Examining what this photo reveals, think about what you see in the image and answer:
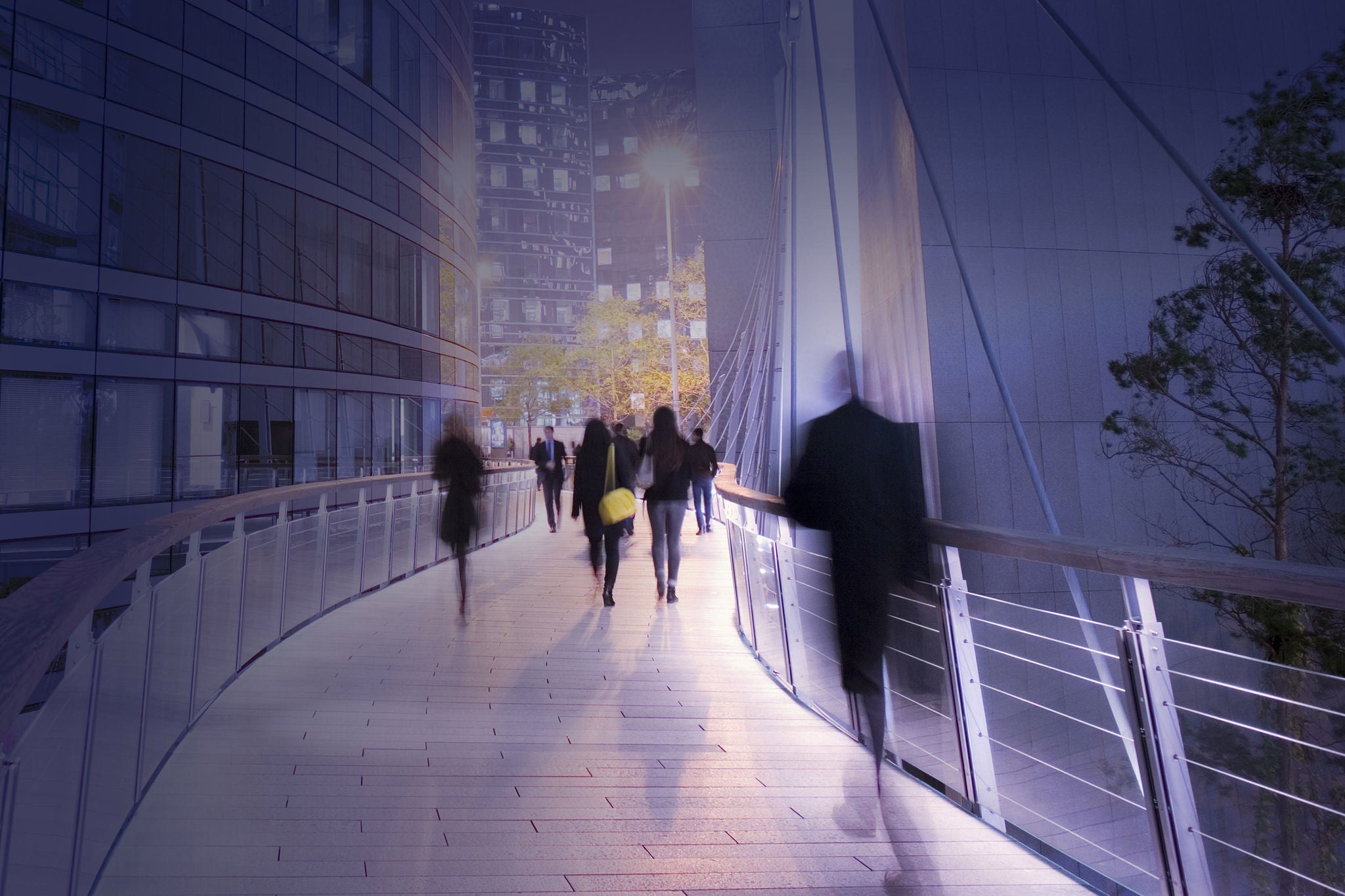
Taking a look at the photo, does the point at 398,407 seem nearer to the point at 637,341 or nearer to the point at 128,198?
the point at 128,198

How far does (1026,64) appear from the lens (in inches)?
458

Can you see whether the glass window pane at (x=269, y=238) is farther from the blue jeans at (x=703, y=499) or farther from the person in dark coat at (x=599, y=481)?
the person in dark coat at (x=599, y=481)

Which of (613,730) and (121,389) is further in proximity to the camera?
(121,389)

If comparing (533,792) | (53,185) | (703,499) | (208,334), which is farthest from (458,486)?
(208,334)

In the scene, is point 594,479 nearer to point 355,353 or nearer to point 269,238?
point 269,238

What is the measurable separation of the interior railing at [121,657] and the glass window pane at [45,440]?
12000 millimetres

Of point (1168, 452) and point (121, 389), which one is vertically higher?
point (121, 389)

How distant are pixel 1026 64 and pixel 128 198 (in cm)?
1558

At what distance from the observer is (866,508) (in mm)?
3051

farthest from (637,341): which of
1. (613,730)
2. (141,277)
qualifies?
(613,730)

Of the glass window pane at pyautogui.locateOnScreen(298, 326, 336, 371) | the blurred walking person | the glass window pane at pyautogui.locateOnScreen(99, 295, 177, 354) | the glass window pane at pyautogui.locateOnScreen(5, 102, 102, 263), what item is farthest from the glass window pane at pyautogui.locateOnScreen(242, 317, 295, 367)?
the blurred walking person

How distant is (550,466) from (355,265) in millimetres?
11456

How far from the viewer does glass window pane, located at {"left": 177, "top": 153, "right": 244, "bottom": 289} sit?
18.7 m

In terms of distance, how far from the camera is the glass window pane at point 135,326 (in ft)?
57.1
